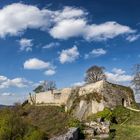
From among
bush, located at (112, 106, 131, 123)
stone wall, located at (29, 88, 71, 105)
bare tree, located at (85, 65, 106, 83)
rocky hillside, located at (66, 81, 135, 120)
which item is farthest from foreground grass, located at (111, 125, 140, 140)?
bare tree, located at (85, 65, 106, 83)

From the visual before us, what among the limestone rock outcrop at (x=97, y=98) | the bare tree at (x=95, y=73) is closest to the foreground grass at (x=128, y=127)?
the limestone rock outcrop at (x=97, y=98)

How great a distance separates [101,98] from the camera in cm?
5484

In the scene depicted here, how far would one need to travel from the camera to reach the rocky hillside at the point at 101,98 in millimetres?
54344

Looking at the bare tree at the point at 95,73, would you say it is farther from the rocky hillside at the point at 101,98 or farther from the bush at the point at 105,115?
the bush at the point at 105,115

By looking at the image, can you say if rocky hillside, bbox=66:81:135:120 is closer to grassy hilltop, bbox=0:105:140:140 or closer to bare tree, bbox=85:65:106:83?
grassy hilltop, bbox=0:105:140:140

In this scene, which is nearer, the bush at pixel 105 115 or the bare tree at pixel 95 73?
the bush at pixel 105 115

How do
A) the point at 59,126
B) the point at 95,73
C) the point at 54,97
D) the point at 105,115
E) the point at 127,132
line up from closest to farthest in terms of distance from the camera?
1. the point at 127,132
2. the point at 105,115
3. the point at 59,126
4. the point at 54,97
5. the point at 95,73

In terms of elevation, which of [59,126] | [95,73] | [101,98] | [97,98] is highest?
[95,73]

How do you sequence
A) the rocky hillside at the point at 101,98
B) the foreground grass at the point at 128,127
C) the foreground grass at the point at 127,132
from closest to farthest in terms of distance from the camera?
the foreground grass at the point at 127,132
the foreground grass at the point at 128,127
the rocky hillside at the point at 101,98

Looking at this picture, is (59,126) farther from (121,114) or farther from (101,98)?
(121,114)

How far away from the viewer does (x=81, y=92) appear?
6100 centimetres

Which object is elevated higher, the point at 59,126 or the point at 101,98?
the point at 101,98

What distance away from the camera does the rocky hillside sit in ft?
178

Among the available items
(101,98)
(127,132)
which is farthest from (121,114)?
(127,132)
